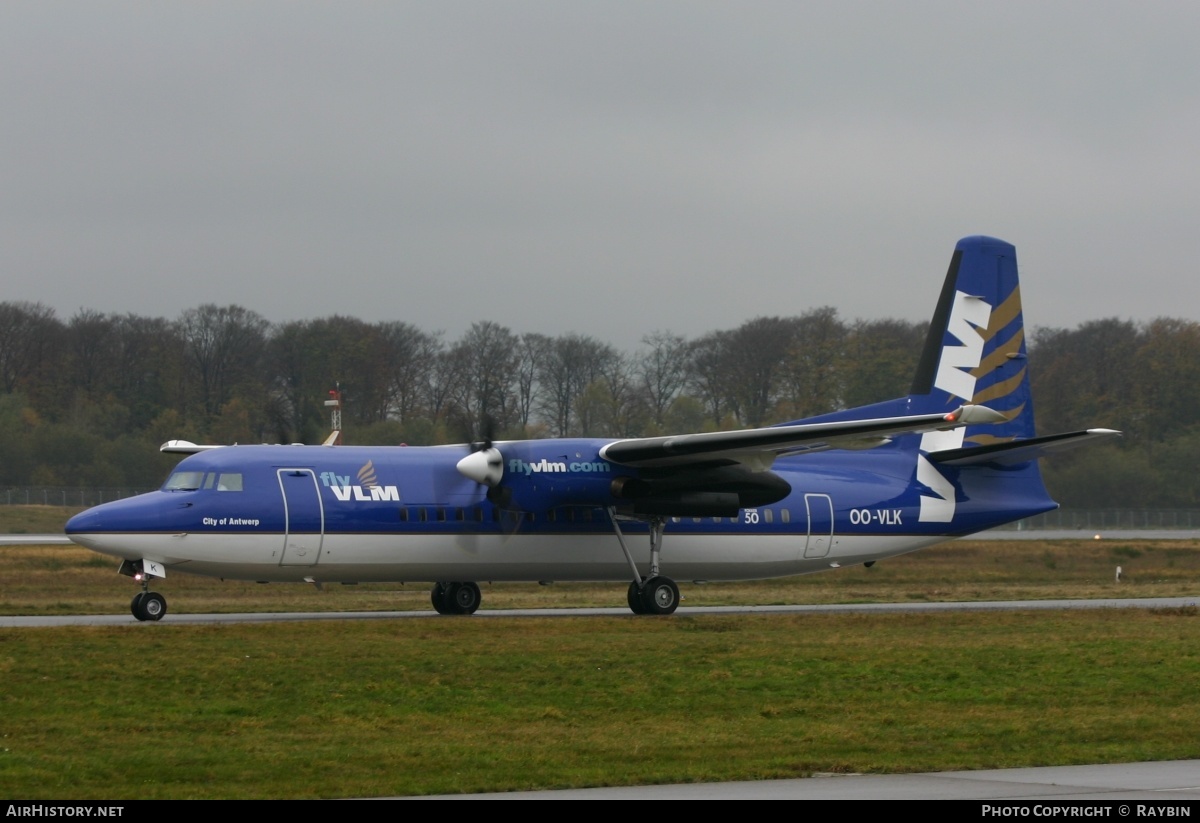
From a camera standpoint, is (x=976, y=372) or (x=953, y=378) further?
(x=976, y=372)

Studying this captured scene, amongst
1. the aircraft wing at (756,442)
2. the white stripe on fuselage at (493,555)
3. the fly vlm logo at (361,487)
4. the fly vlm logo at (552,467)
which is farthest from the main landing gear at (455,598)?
the aircraft wing at (756,442)

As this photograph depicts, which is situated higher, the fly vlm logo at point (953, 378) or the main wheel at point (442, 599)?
the fly vlm logo at point (953, 378)

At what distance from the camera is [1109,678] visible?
1806 centimetres

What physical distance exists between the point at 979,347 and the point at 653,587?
8838 millimetres

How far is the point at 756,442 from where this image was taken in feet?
76.9

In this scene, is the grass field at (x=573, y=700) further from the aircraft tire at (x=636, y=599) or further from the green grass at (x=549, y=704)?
the aircraft tire at (x=636, y=599)

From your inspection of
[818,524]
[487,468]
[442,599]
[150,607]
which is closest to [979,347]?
[818,524]

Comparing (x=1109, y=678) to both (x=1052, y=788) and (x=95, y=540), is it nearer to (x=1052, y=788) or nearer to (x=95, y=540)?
(x=1052, y=788)

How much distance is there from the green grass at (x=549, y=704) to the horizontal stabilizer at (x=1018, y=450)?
3.30m

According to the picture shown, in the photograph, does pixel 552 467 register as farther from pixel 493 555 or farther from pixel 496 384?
pixel 496 384

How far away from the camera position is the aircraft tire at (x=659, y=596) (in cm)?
2517

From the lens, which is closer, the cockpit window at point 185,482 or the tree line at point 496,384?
the cockpit window at point 185,482

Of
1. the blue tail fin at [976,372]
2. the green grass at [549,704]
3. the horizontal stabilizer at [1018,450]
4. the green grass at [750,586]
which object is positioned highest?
the blue tail fin at [976,372]

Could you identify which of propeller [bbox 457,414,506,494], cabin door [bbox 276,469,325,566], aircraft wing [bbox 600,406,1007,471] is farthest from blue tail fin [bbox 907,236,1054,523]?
cabin door [bbox 276,469,325,566]
